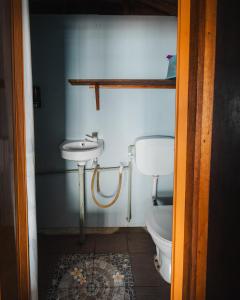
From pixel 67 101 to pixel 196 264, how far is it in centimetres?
177

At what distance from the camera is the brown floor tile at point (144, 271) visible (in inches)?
76.5

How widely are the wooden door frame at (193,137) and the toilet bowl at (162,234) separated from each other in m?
0.51

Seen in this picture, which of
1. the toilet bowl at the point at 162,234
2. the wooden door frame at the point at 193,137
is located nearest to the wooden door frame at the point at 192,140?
the wooden door frame at the point at 193,137

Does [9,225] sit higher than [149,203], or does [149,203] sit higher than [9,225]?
[9,225]

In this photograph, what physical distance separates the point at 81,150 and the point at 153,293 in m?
1.13

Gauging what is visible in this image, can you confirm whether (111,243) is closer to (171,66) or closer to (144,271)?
(144,271)

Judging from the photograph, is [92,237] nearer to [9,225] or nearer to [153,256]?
[153,256]

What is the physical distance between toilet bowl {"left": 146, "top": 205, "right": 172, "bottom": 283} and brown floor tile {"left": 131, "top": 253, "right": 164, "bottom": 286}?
4 centimetres

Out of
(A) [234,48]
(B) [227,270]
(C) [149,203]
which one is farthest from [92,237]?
(A) [234,48]

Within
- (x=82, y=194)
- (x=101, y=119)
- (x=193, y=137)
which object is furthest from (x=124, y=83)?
(x=193, y=137)

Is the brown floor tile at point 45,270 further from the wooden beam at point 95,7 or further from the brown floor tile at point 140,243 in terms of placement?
the wooden beam at point 95,7

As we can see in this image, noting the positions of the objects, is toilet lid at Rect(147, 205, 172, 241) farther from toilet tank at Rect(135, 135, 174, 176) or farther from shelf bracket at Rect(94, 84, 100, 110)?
shelf bracket at Rect(94, 84, 100, 110)

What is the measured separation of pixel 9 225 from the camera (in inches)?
48.0

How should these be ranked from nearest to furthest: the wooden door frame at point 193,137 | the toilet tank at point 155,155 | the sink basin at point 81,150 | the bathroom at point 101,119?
the wooden door frame at point 193,137 < the sink basin at point 81,150 < the toilet tank at point 155,155 < the bathroom at point 101,119
